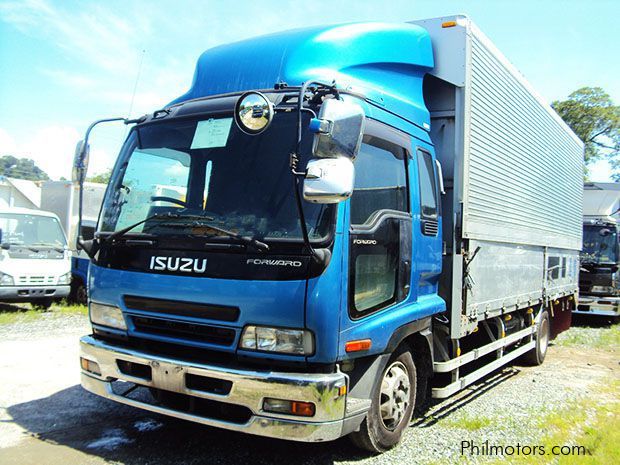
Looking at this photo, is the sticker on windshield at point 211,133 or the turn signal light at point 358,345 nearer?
the turn signal light at point 358,345

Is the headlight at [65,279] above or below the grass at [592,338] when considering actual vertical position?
above

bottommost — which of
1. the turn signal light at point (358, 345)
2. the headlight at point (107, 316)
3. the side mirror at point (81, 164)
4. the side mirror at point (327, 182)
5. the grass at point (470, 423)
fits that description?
the grass at point (470, 423)

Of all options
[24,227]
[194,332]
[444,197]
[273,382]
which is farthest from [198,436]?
[24,227]

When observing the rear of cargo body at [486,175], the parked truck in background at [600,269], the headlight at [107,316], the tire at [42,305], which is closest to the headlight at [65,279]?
the tire at [42,305]

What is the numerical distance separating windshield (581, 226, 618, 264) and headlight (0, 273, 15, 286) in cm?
1362

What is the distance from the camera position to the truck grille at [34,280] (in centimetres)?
1007

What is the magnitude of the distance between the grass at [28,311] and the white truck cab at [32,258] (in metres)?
0.24

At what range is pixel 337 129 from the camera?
10.0 ft

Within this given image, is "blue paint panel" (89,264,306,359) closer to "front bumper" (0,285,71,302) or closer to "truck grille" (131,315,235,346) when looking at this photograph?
"truck grille" (131,315,235,346)

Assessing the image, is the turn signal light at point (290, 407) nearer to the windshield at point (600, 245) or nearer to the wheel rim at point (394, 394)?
the wheel rim at point (394, 394)

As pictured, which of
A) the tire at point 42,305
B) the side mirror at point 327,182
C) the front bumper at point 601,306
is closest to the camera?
the side mirror at point 327,182

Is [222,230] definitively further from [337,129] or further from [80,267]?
[80,267]

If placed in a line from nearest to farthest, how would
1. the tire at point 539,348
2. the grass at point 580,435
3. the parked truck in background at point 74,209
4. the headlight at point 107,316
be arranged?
the headlight at point 107,316 → the grass at point 580,435 → the tire at point 539,348 → the parked truck in background at point 74,209

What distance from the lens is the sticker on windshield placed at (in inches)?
148
